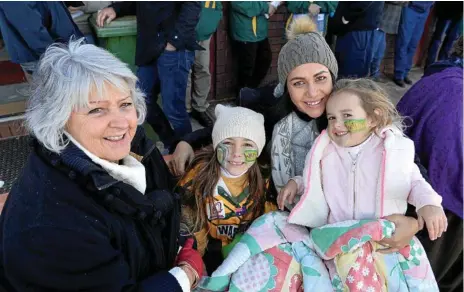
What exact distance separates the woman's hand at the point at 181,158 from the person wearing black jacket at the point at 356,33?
2897 millimetres

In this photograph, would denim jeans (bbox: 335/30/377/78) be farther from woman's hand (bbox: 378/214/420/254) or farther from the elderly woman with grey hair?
the elderly woman with grey hair

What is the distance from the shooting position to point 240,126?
7.33 feet

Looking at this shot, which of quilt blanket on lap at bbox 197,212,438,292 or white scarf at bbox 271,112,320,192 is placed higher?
white scarf at bbox 271,112,320,192

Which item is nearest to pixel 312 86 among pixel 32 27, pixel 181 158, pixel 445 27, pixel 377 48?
pixel 181 158

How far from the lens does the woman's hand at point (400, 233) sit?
197cm

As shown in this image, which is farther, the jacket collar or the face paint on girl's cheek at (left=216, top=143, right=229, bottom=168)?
the face paint on girl's cheek at (left=216, top=143, right=229, bottom=168)

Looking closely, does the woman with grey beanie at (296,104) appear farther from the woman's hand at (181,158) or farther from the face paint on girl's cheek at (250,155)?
the face paint on girl's cheek at (250,155)

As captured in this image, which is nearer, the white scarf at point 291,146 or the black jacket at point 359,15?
the white scarf at point 291,146

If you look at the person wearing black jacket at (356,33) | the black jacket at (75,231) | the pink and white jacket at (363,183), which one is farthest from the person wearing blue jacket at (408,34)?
the black jacket at (75,231)

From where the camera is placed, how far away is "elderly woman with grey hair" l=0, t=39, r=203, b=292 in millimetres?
1437

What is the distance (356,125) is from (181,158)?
3.30ft

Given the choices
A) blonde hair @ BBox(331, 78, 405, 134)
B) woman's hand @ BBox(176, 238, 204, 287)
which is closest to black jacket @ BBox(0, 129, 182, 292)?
woman's hand @ BBox(176, 238, 204, 287)

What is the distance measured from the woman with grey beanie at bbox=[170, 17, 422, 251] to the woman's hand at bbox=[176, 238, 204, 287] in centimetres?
51

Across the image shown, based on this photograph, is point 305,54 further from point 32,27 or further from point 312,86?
point 32,27
